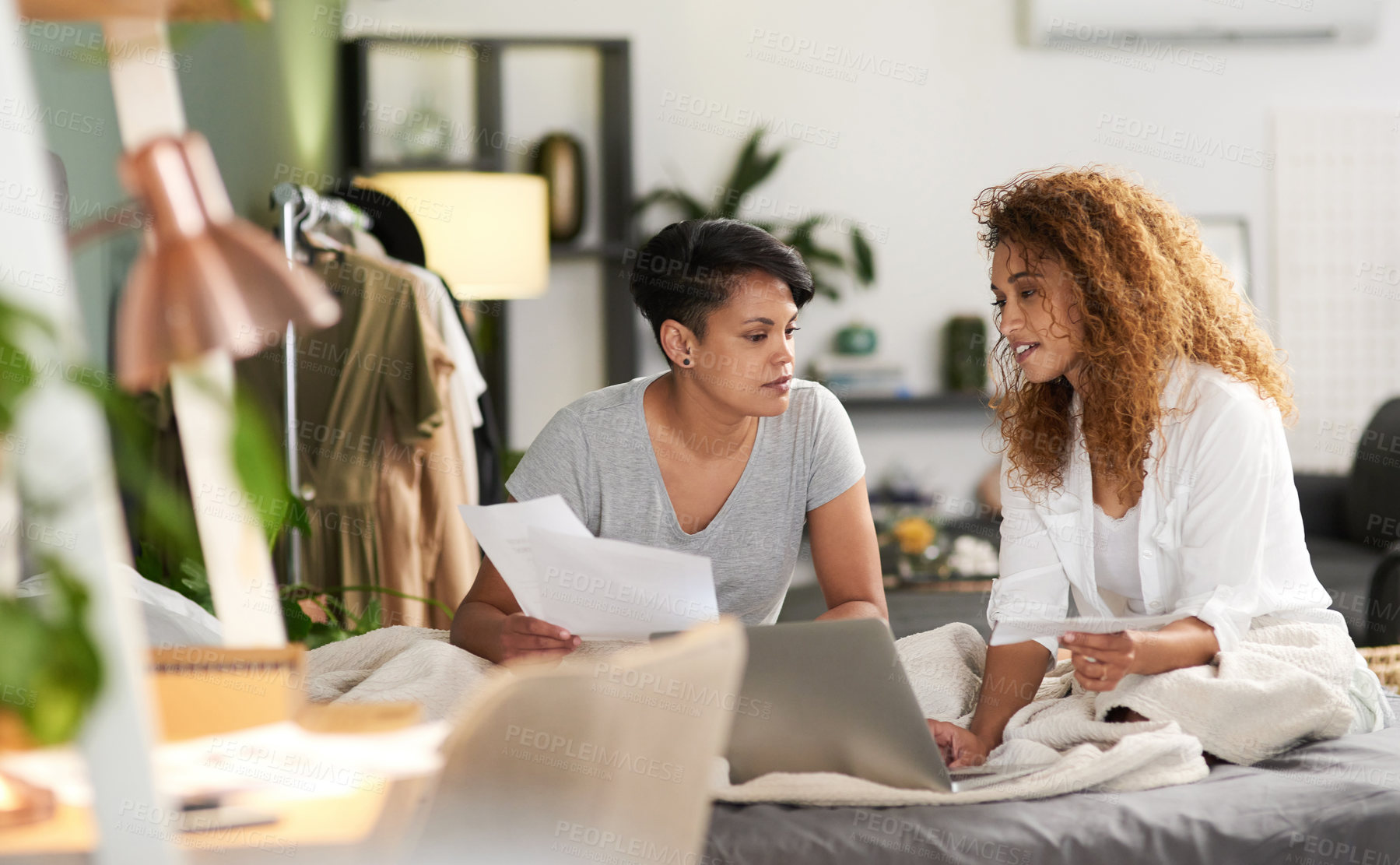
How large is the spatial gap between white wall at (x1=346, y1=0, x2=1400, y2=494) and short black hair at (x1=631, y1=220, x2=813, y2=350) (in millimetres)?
2673

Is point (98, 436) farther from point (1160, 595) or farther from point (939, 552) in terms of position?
point (939, 552)

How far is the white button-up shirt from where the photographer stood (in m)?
1.41

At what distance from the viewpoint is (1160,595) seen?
1517mm

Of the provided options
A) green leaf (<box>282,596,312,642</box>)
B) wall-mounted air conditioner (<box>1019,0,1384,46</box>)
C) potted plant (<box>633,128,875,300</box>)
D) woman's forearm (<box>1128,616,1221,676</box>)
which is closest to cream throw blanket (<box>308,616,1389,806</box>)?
woman's forearm (<box>1128,616,1221,676</box>)

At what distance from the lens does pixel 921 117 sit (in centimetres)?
458

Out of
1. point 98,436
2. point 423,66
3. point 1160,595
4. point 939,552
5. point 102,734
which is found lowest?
point 939,552

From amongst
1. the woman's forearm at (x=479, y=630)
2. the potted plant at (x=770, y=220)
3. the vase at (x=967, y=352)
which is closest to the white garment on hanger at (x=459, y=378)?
the woman's forearm at (x=479, y=630)

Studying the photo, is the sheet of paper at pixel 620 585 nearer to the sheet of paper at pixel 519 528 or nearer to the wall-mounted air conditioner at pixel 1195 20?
the sheet of paper at pixel 519 528

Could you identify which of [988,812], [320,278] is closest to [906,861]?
[988,812]

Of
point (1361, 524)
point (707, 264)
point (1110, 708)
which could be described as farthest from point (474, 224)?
point (1361, 524)

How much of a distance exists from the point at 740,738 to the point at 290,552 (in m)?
1.41

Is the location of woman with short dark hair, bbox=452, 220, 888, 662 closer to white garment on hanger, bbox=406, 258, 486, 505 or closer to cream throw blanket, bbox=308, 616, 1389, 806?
cream throw blanket, bbox=308, 616, 1389, 806

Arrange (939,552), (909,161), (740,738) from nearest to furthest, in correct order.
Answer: (740,738), (939,552), (909,161)

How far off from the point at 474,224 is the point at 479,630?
6.56ft
